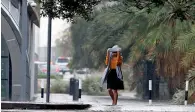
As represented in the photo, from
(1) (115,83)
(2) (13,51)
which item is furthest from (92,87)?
(1) (115,83)

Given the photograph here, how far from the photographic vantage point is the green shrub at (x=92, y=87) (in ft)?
140

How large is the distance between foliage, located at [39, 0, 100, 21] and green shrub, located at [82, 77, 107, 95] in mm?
32168

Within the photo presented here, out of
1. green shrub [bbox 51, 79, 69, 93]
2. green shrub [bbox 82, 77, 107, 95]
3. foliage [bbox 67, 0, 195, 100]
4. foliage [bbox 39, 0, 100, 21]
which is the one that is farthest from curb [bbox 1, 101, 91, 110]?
green shrub [bbox 51, 79, 69, 93]

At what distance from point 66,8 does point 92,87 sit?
3324 centimetres

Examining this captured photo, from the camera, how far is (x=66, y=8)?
394 inches

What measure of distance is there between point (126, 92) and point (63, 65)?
3050 cm

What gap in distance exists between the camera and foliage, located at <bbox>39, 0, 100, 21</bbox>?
9930 mm

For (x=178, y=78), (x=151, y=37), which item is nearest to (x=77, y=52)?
(x=178, y=78)

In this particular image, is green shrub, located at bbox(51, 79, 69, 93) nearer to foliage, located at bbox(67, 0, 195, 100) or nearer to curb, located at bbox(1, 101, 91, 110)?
foliage, located at bbox(67, 0, 195, 100)

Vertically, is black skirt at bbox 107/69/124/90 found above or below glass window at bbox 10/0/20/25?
below

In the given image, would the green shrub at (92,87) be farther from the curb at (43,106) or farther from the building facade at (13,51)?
the curb at (43,106)

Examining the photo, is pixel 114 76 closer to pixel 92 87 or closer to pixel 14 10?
pixel 14 10

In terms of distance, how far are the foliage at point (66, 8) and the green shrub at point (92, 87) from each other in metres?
32.2

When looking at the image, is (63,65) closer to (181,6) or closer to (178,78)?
(178,78)
